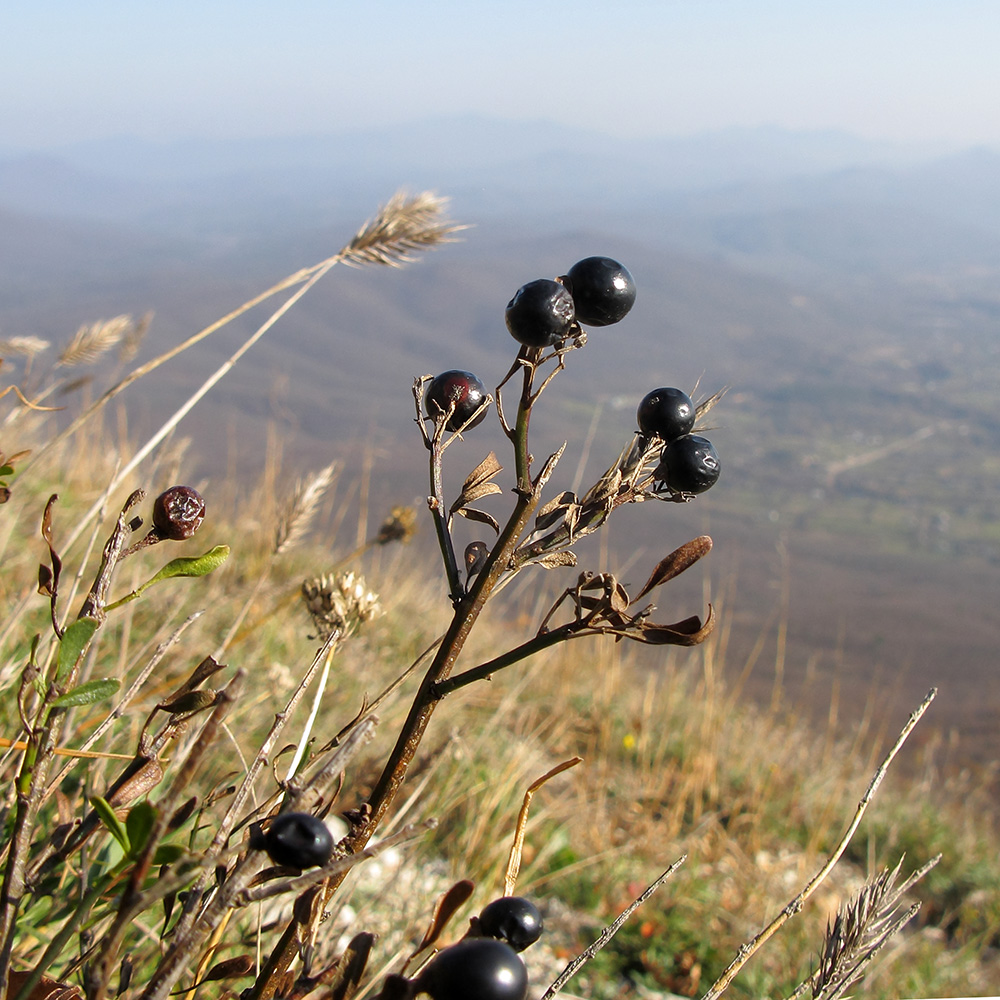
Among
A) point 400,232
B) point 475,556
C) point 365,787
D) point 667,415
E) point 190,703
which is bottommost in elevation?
point 365,787

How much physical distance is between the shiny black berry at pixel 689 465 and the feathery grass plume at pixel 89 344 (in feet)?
6.18

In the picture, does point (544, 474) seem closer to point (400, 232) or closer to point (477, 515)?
point (477, 515)

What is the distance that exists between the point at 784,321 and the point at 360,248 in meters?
134

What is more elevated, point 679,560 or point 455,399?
point 455,399

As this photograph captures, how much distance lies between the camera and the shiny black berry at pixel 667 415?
0.68 metres

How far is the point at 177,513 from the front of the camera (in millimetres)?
665

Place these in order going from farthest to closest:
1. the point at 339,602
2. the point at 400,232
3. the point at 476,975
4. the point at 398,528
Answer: the point at 398,528
the point at 400,232
the point at 339,602
the point at 476,975

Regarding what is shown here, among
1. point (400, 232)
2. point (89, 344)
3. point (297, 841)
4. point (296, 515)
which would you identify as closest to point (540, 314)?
point (297, 841)

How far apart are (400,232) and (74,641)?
1427 mm

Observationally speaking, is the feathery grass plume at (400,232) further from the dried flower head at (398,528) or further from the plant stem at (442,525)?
the plant stem at (442,525)

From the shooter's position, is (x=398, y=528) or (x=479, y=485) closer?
(x=479, y=485)

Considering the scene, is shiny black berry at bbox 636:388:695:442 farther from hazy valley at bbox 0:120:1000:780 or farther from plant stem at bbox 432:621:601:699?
hazy valley at bbox 0:120:1000:780

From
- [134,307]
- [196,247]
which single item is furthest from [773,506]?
[196,247]

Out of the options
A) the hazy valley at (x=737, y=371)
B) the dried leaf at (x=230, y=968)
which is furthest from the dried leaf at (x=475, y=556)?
the hazy valley at (x=737, y=371)
